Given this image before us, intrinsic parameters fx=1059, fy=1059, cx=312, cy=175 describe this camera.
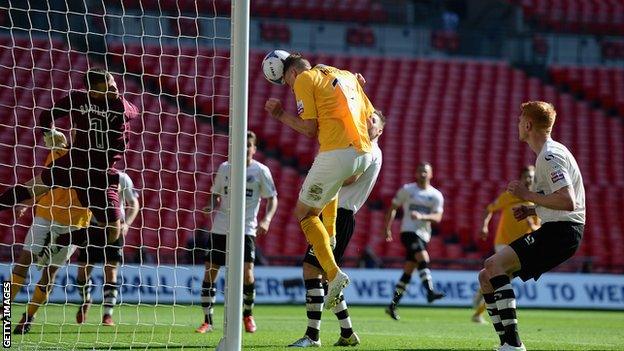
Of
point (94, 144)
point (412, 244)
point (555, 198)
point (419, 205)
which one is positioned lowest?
point (412, 244)

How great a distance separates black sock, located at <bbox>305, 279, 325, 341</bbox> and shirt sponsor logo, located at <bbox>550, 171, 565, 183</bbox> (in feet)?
7.60

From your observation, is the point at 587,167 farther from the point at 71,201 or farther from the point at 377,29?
the point at 71,201

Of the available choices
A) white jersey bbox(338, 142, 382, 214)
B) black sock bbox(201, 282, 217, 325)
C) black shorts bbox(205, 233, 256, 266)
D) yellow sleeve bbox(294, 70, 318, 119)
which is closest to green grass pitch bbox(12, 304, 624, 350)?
black sock bbox(201, 282, 217, 325)

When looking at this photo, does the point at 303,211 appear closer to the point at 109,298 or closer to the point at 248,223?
the point at 248,223

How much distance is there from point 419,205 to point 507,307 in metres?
7.86

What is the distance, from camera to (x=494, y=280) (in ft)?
25.9

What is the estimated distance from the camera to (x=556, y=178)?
763cm

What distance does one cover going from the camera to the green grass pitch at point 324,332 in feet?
30.2

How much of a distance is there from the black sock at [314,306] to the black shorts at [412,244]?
6.39 metres

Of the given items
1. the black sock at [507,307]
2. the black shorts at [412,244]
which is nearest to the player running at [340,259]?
the black sock at [507,307]

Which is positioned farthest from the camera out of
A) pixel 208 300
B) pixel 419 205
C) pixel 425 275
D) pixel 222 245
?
pixel 419 205

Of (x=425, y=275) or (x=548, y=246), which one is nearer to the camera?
(x=548, y=246)

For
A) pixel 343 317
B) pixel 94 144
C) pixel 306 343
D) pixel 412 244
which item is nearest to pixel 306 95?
pixel 343 317

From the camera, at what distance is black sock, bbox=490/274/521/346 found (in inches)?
307
